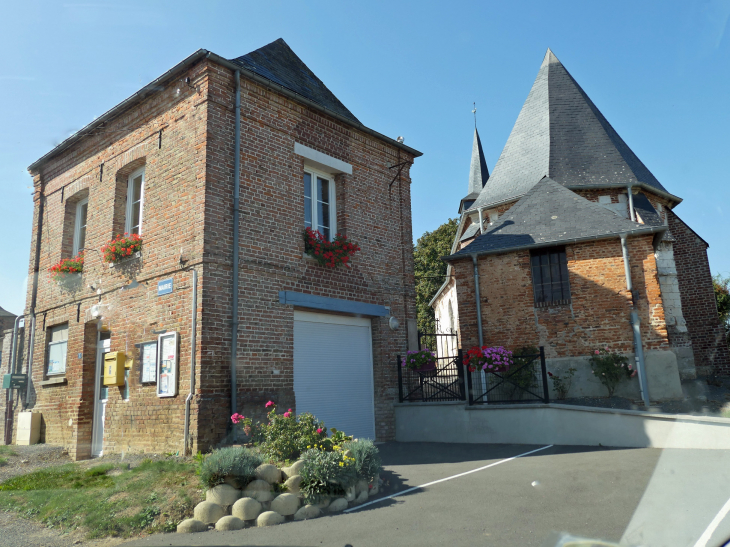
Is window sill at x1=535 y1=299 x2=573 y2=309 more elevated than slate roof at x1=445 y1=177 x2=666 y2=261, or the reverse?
slate roof at x1=445 y1=177 x2=666 y2=261

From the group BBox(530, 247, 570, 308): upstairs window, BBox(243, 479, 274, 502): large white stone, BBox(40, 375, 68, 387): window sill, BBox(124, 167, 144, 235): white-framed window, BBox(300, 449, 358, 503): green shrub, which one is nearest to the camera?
BBox(243, 479, 274, 502): large white stone

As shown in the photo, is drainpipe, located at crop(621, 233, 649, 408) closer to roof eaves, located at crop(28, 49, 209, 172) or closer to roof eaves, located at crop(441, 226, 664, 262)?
roof eaves, located at crop(441, 226, 664, 262)

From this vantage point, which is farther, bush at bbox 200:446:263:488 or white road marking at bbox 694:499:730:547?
bush at bbox 200:446:263:488

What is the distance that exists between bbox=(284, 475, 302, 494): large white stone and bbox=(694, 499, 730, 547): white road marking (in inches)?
134

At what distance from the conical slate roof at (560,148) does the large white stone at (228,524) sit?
14307mm

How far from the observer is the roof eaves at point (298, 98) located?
8.72m

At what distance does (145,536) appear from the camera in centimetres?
467

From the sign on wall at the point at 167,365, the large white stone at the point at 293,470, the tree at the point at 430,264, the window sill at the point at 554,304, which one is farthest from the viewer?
the tree at the point at 430,264

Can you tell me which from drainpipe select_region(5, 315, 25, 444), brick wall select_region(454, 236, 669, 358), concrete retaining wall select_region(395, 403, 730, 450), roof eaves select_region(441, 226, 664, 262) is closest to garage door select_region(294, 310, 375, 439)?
concrete retaining wall select_region(395, 403, 730, 450)

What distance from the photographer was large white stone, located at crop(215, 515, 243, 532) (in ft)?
15.7

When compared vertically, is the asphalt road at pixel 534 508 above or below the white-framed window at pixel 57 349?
below

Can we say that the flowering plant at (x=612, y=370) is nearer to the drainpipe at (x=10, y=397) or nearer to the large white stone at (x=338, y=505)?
the large white stone at (x=338, y=505)

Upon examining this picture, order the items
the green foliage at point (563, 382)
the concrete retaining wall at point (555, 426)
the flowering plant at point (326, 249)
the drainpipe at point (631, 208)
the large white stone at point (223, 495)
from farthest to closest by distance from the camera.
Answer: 1. the drainpipe at point (631, 208)
2. the green foliage at point (563, 382)
3. the flowering plant at point (326, 249)
4. the concrete retaining wall at point (555, 426)
5. the large white stone at point (223, 495)

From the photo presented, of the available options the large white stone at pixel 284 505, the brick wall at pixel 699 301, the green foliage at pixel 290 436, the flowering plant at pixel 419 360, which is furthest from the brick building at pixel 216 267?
the brick wall at pixel 699 301
